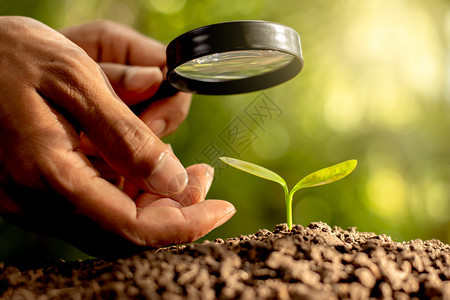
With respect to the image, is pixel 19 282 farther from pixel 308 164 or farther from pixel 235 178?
pixel 308 164

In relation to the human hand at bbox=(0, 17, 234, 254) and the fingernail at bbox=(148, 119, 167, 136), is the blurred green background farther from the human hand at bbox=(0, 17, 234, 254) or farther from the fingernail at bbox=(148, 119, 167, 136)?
the human hand at bbox=(0, 17, 234, 254)

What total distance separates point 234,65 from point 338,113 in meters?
1.12

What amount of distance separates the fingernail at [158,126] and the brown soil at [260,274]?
1.57 feet

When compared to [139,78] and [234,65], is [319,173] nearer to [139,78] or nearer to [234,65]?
[234,65]

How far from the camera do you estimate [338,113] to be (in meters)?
1.69

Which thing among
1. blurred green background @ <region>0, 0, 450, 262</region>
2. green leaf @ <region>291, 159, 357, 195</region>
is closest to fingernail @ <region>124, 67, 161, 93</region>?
green leaf @ <region>291, 159, 357, 195</region>

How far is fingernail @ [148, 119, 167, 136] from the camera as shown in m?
0.97

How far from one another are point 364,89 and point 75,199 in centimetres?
153

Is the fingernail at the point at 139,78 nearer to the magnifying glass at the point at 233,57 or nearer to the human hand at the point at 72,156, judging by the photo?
the magnifying glass at the point at 233,57

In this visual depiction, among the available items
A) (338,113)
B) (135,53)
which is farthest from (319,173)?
(338,113)

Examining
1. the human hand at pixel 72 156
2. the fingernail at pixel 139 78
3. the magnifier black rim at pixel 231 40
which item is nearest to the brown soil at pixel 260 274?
the human hand at pixel 72 156

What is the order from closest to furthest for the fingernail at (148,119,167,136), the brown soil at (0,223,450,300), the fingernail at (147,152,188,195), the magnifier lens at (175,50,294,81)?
the brown soil at (0,223,450,300), the fingernail at (147,152,188,195), the magnifier lens at (175,50,294,81), the fingernail at (148,119,167,136)

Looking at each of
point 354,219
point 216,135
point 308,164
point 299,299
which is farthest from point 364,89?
point 299,299

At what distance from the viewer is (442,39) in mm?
1806
